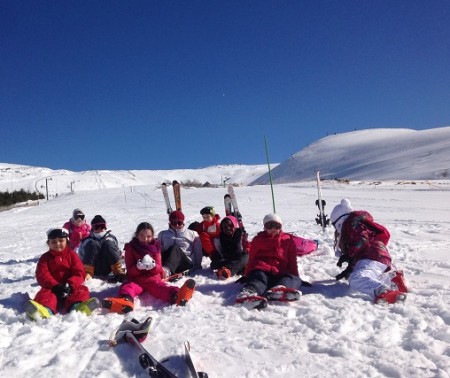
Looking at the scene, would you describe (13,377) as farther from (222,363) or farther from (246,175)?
(246,175)

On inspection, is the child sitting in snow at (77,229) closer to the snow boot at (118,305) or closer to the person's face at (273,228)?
the snow boot at (118,305)

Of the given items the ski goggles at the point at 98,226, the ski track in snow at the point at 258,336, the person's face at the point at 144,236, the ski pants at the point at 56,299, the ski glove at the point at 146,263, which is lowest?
the ski track in snow at the point at 258,336

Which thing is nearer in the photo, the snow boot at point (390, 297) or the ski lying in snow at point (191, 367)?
the ski lying in snow at point (191, 367)

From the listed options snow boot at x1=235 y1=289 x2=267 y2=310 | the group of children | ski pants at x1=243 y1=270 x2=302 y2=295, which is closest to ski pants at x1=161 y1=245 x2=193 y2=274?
the group of children

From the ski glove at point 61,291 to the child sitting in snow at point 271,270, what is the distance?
201 centimetres

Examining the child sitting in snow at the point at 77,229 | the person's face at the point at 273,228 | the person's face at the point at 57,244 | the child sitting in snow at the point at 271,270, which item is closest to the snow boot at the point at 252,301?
the child sitting in snow at the point at 271,270

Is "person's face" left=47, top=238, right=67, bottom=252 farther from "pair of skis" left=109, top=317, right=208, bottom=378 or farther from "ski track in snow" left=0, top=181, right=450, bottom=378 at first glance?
"pair of skis" left=109, top=317, right=208, bottom=378

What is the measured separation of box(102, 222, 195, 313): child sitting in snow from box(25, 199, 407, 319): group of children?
0.4 inches

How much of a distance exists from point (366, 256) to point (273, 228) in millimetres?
1235

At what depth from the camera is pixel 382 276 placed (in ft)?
16.5

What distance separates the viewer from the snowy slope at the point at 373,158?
56969mm

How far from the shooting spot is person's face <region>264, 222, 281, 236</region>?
5504 mm

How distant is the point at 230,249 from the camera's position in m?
6.73

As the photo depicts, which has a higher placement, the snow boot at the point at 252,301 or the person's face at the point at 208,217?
the person's face at the point at 208,217
